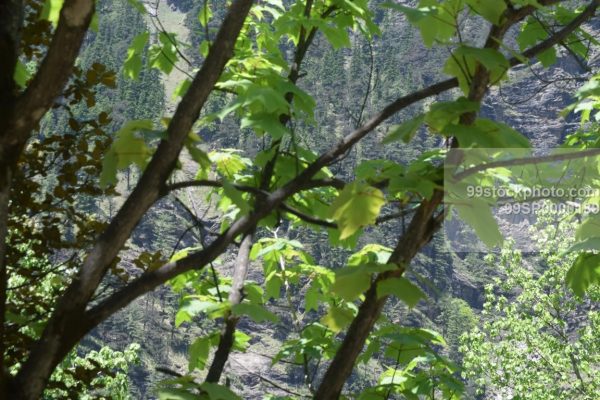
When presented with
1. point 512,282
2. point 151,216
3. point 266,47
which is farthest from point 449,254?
point 266,47

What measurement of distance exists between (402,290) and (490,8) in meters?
0.55

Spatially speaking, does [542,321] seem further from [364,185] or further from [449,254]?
[449,254]

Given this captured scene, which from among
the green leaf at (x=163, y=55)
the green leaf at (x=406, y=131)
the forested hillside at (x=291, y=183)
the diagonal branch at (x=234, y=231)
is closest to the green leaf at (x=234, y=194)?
the forested hillside at (x=291, y=183)

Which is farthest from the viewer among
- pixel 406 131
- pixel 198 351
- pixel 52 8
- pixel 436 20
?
pixel 198 351

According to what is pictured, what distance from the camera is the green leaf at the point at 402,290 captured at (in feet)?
4.65

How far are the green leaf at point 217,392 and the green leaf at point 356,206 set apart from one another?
1.20 ft

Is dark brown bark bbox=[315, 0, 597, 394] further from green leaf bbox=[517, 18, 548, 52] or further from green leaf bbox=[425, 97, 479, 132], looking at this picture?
green leaf bbox=[517, 18, 548, 52]

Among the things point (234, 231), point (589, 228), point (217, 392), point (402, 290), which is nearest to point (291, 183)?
point (234, 231)

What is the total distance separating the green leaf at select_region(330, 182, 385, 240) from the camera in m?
1.47

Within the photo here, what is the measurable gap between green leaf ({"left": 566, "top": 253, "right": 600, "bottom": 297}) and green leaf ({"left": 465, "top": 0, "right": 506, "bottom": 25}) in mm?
546

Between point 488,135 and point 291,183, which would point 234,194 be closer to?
point 291,183

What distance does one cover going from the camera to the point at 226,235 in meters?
1.66

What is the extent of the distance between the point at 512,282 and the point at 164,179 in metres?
21.2

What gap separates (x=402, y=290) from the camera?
1.43 meters
